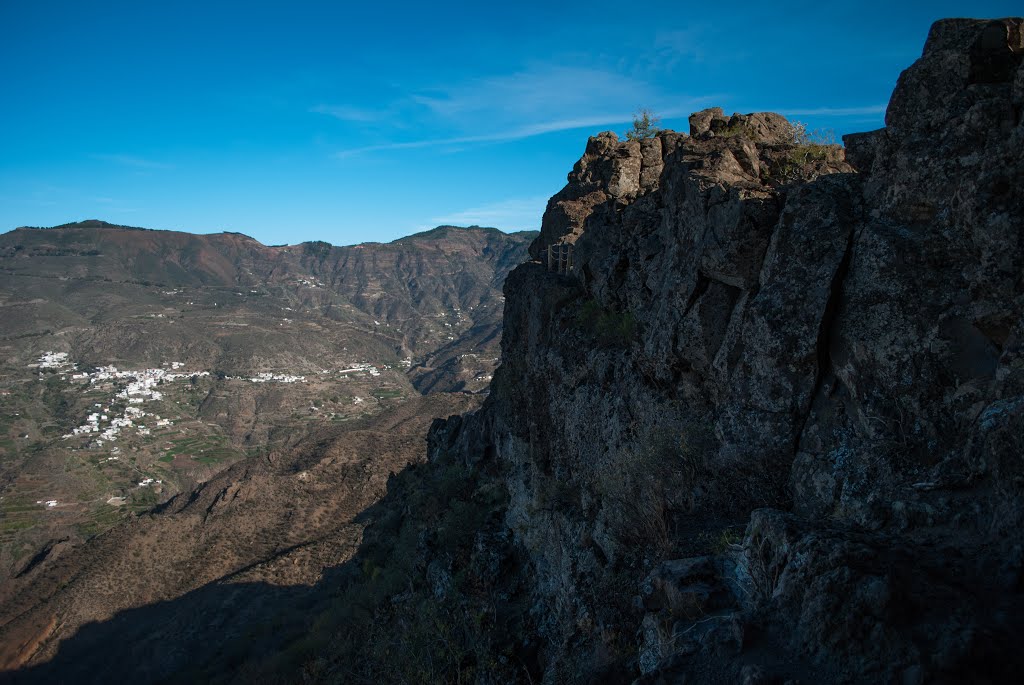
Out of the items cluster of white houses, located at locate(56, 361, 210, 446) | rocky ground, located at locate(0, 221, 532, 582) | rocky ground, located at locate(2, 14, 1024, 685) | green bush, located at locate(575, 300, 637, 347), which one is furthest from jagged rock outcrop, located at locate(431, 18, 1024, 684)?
cluster of white houses, located at locate(56, 361, 210, 446)

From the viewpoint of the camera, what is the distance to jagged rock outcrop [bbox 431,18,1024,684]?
4.30 meters

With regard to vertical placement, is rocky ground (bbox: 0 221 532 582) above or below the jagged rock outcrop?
below

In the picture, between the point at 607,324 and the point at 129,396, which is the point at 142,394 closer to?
the point at 129,396

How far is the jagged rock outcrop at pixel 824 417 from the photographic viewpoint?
4.30m

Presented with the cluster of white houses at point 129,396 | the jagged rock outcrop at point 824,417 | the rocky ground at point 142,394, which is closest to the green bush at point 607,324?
the jagged rock outcrop at point 824,417

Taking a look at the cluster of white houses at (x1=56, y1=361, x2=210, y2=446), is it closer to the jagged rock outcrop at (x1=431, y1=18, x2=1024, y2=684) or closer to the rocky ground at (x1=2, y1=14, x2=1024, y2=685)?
the rocky ground at (x1=2, y1=14, x2=1024, y2=685)

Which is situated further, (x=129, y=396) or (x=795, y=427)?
(x=129, y=396)

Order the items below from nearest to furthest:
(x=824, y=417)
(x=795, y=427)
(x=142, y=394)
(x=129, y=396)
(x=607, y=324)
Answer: (x=824, y=417) < (x=795, y=427) < (x=607, y=324) < (x=129, y=396) < (x=142, y=394)

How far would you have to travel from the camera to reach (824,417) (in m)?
6.77

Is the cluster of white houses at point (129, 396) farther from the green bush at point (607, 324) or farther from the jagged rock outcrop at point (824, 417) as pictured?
the jagged rock outcrop at point (824, 417)

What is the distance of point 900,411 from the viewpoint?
6035 millimetres

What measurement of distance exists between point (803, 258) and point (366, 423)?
3594 inches

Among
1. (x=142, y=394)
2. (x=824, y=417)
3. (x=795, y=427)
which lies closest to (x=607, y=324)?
(x=795, y=427)

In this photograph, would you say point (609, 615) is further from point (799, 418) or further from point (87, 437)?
point (87, 437)
